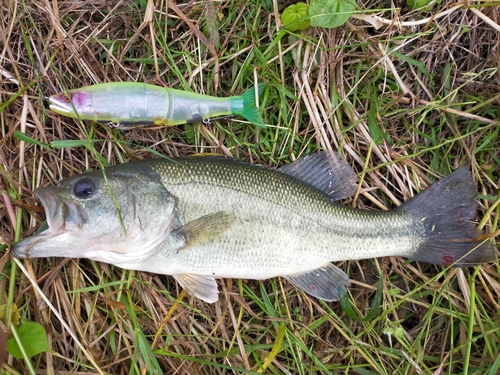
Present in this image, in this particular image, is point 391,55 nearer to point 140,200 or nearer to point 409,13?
point 409,13

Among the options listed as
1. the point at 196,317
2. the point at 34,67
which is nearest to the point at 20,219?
the point at 34,67

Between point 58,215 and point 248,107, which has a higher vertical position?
point 248,107

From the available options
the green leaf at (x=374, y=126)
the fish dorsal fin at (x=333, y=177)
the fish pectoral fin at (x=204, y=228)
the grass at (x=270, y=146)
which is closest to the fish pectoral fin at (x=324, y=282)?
the grass at (x=270, y=146)

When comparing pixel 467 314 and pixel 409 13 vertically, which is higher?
pixel 409 13

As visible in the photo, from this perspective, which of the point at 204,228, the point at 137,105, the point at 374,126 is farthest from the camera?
the point at 374,126

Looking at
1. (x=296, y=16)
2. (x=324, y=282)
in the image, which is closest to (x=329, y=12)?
(x=296, y=16)

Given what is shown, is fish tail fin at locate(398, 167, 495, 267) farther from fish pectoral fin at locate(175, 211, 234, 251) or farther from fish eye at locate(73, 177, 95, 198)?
fish eye at locate(73, 177, 95, 198)

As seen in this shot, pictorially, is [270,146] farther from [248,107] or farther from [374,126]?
[374,126]

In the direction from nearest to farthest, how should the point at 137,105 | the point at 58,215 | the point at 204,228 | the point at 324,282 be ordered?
the point at 58,215 < the point at 204,228 < the point at 137,105 < the point at 324,282
